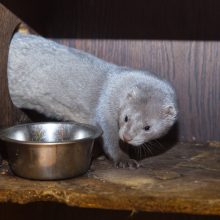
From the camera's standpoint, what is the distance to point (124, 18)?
2.99 m

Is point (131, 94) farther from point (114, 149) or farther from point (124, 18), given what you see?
point (124, 18)

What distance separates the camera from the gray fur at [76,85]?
2658mm

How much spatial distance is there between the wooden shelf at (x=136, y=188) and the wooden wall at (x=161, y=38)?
1.81ft

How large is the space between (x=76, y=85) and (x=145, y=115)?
21.3 inches

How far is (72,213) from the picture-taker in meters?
3.10

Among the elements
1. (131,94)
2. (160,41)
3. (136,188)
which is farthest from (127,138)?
(160,41)

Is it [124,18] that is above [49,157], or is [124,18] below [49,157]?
above

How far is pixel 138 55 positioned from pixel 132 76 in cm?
30

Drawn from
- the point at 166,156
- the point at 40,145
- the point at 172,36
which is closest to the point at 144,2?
the point at 172,36

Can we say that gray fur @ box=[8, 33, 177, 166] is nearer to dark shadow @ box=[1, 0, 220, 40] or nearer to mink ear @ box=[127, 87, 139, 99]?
mink ear @ box=[127, 87, 139, 99]

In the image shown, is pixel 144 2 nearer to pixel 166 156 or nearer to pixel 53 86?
pixel 53 86

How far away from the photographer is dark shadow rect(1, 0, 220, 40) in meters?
2.88

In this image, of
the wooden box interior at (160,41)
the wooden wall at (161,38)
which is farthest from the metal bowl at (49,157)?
the wooden wall at (161,38)

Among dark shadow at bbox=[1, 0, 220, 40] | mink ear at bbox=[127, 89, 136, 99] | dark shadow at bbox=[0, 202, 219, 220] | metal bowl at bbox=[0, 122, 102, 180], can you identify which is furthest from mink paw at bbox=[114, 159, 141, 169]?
dark shadow at bbox=[1, 0, 220, 40]
